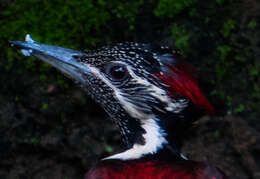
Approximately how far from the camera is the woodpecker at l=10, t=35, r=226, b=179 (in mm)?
2201

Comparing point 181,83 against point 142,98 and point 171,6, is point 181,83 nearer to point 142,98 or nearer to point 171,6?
point 142,98

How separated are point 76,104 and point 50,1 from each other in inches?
52.6

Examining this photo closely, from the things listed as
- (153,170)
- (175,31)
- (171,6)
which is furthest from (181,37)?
(153,170)

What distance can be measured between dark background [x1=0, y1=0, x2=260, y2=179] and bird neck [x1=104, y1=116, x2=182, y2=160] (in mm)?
1962

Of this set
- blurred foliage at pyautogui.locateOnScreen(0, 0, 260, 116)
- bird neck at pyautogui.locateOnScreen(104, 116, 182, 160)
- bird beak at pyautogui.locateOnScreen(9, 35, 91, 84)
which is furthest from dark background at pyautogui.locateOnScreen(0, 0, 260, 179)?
bird neck at pyautogui.locateOnScreen(104, 116, 182, 160)

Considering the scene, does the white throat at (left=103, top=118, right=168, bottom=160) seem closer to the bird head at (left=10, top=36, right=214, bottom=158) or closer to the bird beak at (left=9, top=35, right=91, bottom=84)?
the bird head at (left=10, top=36, right=214, bottom=158)

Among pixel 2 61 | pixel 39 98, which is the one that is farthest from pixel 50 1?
pixel 39 98

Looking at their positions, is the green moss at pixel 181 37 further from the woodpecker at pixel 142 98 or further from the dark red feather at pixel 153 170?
the dark red feather at pixel 153 170

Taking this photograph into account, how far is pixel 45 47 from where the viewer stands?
241cm

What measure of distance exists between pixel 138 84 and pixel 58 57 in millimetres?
621

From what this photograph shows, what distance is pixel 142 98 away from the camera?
7.45 ft

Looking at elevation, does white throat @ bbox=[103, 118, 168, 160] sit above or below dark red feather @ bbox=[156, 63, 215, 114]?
below

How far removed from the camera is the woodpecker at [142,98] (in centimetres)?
220

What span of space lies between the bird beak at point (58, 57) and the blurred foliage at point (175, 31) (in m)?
1.75
